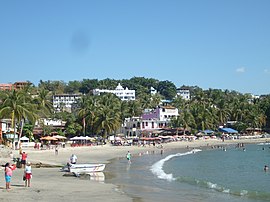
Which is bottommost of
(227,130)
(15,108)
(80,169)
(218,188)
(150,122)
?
(218,188)

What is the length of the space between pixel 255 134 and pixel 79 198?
9807 centimetres

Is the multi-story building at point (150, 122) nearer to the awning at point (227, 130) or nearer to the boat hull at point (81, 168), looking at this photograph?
the awning at point (227, 130)

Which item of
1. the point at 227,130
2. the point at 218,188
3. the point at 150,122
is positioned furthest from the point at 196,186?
the point at 227,130

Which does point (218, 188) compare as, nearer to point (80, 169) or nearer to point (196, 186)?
point (196, 186)

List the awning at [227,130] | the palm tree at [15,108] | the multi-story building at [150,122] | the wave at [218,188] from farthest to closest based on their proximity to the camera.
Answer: the awning at [227,130]
the multi-story building at [150,122]
the palm tree at [15,108]
the wave at [218,188]

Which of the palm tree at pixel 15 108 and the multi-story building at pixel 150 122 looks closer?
the palm tree at pixel 15 108

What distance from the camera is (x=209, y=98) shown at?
413 feet

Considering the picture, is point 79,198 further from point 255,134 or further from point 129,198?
point 255,134

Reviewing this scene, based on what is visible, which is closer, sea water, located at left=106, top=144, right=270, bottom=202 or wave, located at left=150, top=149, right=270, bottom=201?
sea water, located at left=106, top=144, right=270, bottom=202

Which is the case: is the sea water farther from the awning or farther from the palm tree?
the awning

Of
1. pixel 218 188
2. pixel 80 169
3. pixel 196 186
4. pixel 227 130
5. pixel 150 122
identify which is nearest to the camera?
pixel 218 188

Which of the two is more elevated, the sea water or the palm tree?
the palm tree

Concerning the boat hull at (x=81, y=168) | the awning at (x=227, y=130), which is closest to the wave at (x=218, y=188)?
the boat hull at (x=81, y=168)

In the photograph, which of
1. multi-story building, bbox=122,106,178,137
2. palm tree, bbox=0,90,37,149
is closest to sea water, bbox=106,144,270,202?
palm tree, bbox=0,90,37,149
